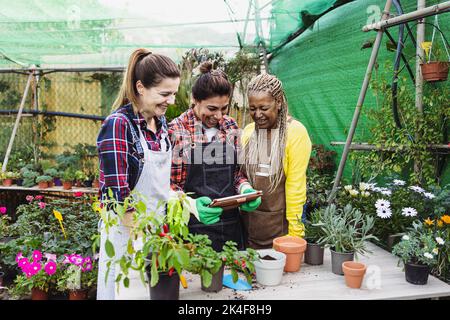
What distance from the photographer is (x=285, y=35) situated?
16.7ft

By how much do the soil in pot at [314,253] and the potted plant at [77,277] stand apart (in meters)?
1.84

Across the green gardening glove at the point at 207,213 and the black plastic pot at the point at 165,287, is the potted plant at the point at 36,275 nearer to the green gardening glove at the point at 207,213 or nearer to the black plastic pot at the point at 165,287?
the green gardening glove at the point at 207,213

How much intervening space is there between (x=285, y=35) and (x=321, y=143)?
5.03 feet

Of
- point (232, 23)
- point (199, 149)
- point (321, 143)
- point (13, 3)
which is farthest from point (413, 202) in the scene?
point (13, 3)

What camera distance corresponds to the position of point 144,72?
1676mm

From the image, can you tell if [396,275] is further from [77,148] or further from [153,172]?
[77,148]

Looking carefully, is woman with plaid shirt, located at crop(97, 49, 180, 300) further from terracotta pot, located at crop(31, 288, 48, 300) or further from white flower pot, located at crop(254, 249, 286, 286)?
terracotta pot, located at crop(31, 288, 48, 300)

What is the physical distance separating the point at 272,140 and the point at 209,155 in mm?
341

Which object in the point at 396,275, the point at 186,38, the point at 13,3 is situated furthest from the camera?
the point at 186,38

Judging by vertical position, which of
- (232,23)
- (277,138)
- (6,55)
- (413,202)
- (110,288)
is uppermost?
(232,23)

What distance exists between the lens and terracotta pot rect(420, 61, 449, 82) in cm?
239

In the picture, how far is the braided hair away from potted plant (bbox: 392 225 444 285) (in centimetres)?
65

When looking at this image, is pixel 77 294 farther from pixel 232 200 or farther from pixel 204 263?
pixel 204 263

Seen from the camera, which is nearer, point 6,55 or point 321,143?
point 321,143
